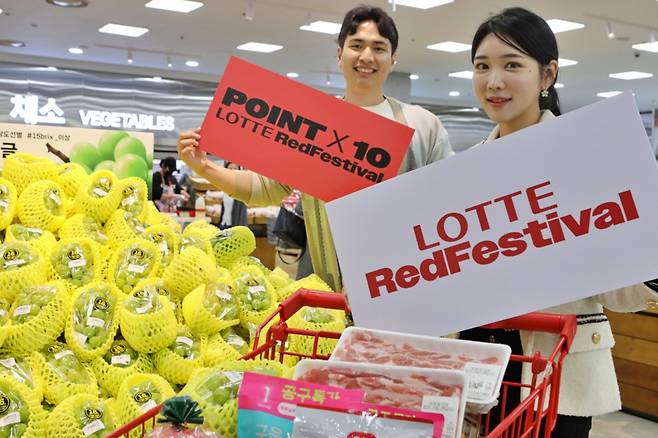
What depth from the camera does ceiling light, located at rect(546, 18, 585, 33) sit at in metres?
11.0

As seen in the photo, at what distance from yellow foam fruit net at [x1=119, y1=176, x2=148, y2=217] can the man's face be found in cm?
90

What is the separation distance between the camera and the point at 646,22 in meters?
11.0

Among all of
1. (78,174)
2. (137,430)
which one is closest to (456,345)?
(137,430)

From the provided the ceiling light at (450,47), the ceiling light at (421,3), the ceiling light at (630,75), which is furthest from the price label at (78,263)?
the ceiling light at (630,75)

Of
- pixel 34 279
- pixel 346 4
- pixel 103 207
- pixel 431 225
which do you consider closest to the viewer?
pixel 431 225

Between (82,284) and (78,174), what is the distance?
1.99ft

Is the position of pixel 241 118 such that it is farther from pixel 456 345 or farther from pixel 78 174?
pixel 78 174

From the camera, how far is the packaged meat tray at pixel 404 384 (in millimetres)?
939

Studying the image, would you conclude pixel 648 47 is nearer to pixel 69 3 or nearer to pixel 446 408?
pixel 69 3

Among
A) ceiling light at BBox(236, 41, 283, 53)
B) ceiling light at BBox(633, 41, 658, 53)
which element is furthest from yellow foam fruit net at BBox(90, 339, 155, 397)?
ceiling light at BBox(633, 41, 658, 53)

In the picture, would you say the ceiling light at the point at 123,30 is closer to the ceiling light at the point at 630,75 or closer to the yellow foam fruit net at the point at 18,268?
the ceiling light at the point at 630,75

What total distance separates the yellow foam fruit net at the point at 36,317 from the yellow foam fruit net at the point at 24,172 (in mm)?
628

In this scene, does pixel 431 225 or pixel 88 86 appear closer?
pixel 431 225

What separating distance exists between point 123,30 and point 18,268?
11.3 meters
